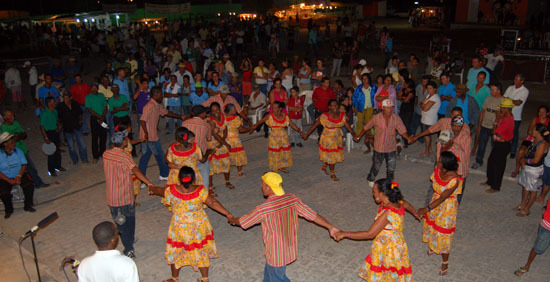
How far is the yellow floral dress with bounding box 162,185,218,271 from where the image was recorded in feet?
17.4

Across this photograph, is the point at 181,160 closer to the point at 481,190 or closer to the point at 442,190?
the point at 442,190

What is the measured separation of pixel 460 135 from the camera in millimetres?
6883

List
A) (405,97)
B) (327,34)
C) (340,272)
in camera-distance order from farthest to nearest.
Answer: (327,34), (405,97), (340,272)

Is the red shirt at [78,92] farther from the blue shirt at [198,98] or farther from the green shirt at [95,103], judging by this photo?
the blue shirt at [198,98]

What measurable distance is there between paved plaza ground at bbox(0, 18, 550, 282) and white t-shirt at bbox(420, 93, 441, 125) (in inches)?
34.9

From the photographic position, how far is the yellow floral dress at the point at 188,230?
5.31 m

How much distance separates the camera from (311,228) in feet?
24.3

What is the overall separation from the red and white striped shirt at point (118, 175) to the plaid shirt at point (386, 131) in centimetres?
426

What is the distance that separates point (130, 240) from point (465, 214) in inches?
213

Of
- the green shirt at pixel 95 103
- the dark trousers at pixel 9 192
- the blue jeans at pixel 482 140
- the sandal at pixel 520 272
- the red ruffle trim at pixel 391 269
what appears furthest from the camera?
the green shirt at pixel 95 103

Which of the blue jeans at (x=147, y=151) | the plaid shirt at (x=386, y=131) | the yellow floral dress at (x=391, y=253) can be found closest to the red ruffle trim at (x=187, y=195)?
the yellow floral dress at (x=391, y=253)

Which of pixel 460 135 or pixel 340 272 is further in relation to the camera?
pixel 460 135

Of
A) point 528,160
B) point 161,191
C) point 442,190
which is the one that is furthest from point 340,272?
point 528,160

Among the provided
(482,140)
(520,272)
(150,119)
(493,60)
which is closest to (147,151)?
(150,119)
